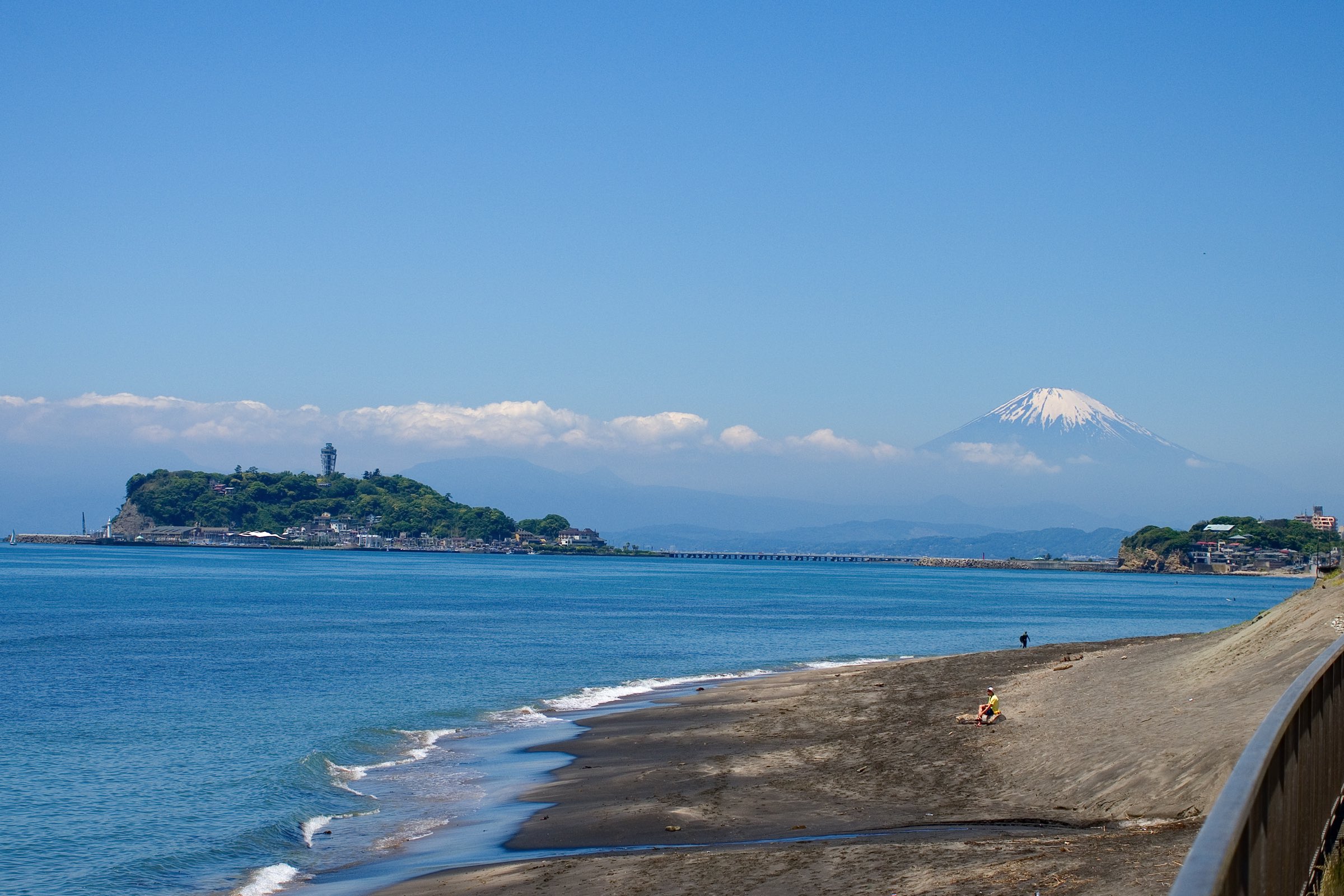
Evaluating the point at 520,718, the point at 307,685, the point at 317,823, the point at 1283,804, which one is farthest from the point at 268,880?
the point at 307,685

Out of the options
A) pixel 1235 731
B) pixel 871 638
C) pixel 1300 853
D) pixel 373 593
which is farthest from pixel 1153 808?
pixel 373 593

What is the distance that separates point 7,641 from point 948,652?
48.0m

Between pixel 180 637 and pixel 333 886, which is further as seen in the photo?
pixel 180 637

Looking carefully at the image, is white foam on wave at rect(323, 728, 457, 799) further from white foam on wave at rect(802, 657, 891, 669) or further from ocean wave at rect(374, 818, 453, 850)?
white foam on wave at rect(802, 657, 891, 669)

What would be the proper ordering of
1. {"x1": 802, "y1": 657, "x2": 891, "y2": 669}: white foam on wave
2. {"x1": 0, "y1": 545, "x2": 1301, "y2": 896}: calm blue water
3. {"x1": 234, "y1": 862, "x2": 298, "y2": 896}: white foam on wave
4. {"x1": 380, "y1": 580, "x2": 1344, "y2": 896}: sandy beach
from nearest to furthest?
{"x1": 380, "y1": 580, "x2": 1344, "y2": 896}: sandy beach < {"x1": 234, "y1": 862, "x2": 298, "y2": 896}: white foam on wave < {"x1": 0, "y1": 545, "x2": 1301, "y2": 896}: calm blue water < {"x1": 802, "y1": 657, "x2": 891, "y2": 669}: white foam on wave

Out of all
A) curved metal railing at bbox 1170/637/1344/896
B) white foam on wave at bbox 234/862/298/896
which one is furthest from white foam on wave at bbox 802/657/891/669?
curved metal railing at bbox 1170/637/1344/896

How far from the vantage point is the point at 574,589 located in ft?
439

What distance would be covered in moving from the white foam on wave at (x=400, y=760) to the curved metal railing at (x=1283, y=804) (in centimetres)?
2039

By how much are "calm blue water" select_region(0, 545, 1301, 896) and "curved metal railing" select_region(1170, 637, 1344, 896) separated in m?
15.2

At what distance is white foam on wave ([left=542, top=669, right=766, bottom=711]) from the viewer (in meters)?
38.9

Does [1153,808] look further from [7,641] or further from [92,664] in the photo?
[7,641]

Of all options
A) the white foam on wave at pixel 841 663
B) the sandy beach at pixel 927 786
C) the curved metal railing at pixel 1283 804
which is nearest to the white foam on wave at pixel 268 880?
the sandy beach at pixel 927 786

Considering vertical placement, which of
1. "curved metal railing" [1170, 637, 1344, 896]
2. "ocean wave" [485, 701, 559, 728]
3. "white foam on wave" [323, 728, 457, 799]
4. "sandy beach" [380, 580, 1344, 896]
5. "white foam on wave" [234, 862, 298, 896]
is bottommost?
"ocean wave" [485, 701, 559, 728]

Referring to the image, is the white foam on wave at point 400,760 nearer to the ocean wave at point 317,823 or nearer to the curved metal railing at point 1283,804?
the ocean wave at point 317,823
